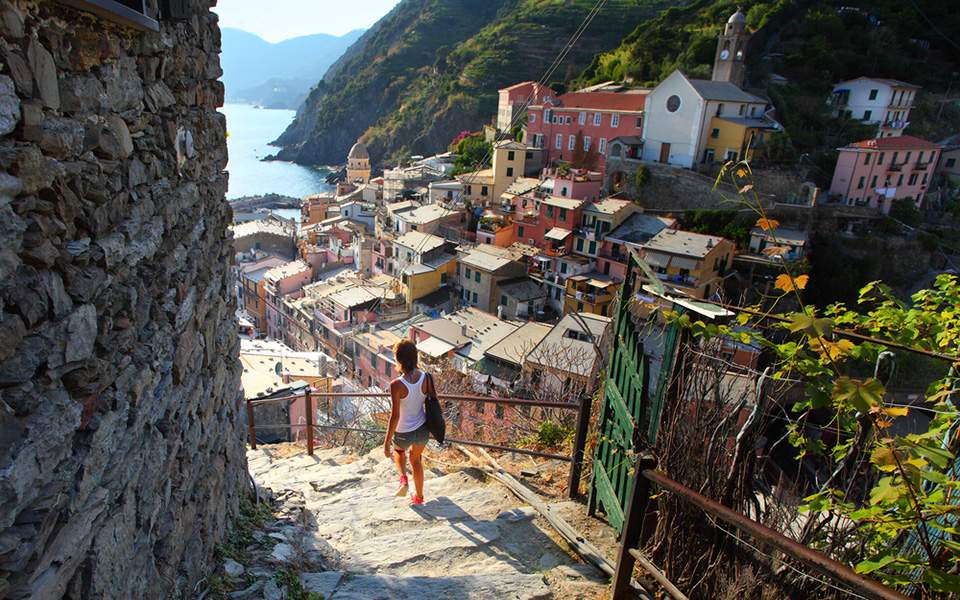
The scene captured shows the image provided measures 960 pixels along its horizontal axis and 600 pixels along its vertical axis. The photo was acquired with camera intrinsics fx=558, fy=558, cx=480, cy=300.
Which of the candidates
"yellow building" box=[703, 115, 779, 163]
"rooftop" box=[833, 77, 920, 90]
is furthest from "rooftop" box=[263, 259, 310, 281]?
"rooftop" box=[833, 77, 920, 90]

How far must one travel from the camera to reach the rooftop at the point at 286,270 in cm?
3086

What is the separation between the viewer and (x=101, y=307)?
5.16 ft

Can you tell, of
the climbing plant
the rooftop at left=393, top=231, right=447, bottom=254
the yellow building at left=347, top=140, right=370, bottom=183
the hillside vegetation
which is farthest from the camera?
the yellow building at left=347, top=140, right=370, bottom=183

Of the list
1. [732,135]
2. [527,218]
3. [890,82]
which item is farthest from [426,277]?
[890,82]

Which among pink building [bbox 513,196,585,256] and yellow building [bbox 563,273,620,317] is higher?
pink building [bbox 513,196,585,256]

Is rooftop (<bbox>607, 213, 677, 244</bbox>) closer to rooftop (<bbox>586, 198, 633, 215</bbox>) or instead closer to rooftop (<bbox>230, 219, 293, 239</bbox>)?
rooftop (<bbox>586, 198, 633, 215</bbox>)

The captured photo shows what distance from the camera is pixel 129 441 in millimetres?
1768

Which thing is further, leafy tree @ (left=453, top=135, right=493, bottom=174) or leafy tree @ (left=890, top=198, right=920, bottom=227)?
leafy tree @ (left=453, top=135, right=493, bottom=174)

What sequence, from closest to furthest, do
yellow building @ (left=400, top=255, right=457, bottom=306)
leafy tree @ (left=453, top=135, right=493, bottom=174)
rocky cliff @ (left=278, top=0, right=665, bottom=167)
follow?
yellow building @ (left=400, top=255, right=457, bottom=306)
leafy tree @ (left=453, top=135, right=493, bottom=174)
rocky cliff @ (left=278, top=0, right=665, bottom=167)

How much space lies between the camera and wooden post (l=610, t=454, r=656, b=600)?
2430 mm

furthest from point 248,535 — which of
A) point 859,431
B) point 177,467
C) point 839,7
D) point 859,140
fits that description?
point 839,7

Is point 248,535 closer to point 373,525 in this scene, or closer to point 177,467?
point 373,525

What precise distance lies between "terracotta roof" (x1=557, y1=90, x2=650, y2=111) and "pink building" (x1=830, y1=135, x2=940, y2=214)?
10.2m

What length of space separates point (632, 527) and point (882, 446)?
3.70 ft
